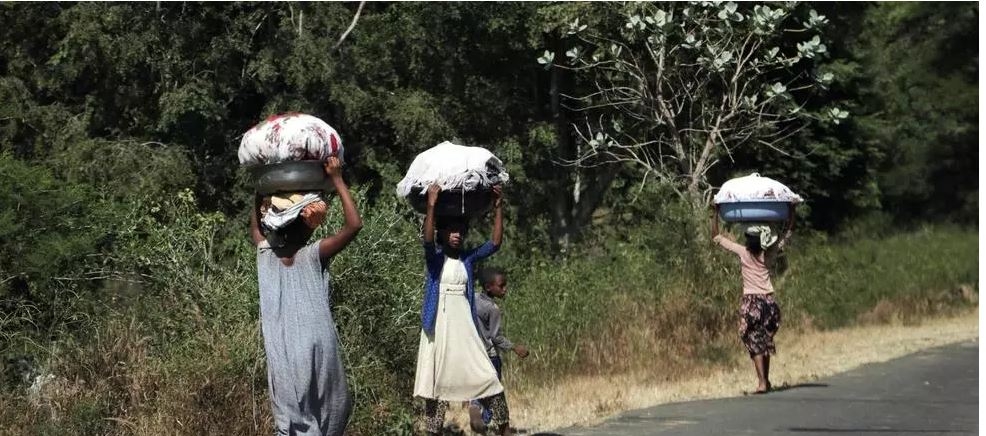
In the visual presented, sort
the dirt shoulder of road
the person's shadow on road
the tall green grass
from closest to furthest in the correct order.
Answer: the tall green grass
the dirt shoulder of road
the person's shadow on road

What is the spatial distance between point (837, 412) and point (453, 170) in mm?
4767

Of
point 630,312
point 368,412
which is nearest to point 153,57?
point 630,312

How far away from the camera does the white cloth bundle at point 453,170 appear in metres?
9.38

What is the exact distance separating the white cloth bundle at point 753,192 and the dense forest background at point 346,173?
2.74 metres

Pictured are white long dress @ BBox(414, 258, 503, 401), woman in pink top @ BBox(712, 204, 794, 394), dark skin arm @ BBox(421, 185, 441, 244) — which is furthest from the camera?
woman in pink top @ BBox(712, 204, 794, 394)

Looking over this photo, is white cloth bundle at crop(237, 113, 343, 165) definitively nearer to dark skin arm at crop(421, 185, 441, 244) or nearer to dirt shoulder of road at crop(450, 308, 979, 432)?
dark skin arm at crop(421, 185, 441, 244)

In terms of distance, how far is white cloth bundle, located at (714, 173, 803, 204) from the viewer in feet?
45.3

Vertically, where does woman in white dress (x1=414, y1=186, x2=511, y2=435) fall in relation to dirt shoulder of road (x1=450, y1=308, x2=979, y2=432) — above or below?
above

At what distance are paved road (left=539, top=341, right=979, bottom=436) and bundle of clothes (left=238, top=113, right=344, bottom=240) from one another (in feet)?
13.8

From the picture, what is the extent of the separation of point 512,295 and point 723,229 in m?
3.38

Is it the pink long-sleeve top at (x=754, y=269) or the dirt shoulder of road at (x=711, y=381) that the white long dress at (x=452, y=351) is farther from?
the pink long-sleeve top at (x=754, y=269)

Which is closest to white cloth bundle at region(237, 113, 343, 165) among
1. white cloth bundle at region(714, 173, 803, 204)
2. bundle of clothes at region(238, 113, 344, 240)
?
bundle of clothes at region(238, 113, 344, 240)

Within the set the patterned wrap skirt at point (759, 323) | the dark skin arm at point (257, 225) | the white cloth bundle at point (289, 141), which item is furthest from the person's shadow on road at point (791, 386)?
the white cloth bundle at point (289, 141)

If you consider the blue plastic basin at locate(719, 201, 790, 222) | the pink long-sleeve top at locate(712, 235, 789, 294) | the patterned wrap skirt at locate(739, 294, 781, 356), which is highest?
the blue plastic basin at locate(719, 201, 790, 222)
